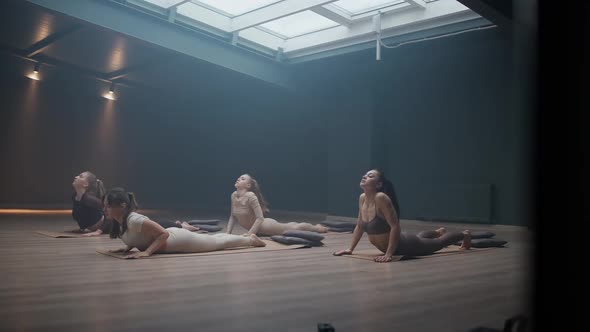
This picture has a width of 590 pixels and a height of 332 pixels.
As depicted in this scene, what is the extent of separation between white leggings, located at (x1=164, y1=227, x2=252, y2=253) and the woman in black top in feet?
4.53

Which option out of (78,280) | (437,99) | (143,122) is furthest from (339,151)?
(78,280)

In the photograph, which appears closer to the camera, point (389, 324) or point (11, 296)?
point (389, 324)

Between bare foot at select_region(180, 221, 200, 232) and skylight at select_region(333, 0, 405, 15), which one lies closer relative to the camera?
bare foot at select_region(180, 221, 200, 232)

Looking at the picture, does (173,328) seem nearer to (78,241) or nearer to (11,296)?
→ (11,296)

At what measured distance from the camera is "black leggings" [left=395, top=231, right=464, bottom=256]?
12.1 ft

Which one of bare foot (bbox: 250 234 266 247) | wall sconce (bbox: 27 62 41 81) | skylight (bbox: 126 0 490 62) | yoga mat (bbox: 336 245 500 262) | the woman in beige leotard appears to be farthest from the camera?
wall sconce (bbox: 27 62 41 81)

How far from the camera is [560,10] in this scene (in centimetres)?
72

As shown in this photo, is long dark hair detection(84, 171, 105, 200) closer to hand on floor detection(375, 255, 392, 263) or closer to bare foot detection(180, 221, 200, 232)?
bare foot detection(180, 221, 200, 232)

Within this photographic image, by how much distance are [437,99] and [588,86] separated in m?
7.03

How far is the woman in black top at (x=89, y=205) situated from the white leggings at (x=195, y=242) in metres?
1.38

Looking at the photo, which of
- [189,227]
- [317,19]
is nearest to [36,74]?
[189,227]

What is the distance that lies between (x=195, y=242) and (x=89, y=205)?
1.60 m

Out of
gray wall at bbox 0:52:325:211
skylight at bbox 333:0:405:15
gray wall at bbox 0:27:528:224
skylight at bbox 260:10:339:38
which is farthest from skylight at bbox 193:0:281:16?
gray wall at bbox 0:52:325:211

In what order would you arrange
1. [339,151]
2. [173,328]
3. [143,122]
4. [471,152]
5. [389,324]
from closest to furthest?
[173,328] → [389,324] → [471,152] → [143,122] → [339,151]
